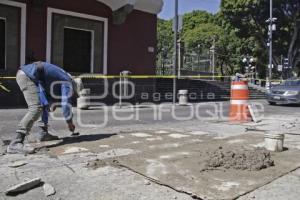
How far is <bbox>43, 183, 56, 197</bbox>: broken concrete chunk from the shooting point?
424cm

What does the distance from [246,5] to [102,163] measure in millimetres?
37875

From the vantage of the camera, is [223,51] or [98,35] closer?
[98,35]

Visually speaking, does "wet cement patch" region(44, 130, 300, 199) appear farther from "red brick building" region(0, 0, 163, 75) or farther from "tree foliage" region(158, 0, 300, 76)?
"tree foliage" region(158, 0, 300, 76)

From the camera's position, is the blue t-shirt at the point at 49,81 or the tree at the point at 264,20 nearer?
the blue t-shirt at the point at 49,81

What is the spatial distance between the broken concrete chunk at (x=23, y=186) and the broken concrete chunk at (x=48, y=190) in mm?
104

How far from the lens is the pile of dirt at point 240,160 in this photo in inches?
206

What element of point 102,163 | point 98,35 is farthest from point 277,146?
point 98,35

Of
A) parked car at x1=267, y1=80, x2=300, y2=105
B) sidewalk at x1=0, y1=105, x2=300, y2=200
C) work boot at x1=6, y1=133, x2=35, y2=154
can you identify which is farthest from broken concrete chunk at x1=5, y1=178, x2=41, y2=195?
parked car at x1=267, y1=80, x2=300, y2=105

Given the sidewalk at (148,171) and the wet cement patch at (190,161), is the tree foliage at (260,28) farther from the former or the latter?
the sidewalk at (148,171)

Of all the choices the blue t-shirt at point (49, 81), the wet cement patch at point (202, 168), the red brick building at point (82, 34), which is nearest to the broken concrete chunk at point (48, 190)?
the wet cement patch at point (202, 168)

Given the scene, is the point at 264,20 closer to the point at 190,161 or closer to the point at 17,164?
the point at 190,161

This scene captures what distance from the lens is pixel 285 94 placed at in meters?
19.2

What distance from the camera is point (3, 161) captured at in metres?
5.59

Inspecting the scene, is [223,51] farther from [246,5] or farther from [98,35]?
[98,35]
